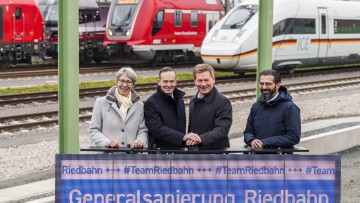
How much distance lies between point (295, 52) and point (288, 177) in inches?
865

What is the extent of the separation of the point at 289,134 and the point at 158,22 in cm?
2438

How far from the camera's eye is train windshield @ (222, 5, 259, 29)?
25516 millimetres

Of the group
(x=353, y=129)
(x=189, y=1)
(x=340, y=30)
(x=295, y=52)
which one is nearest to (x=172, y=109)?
(x=353, y=129)

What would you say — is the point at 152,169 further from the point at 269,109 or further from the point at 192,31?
the point at 192,31

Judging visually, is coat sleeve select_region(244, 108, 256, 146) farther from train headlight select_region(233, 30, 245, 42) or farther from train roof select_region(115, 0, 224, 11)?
train roof select_region(115, 0, 224, 11)

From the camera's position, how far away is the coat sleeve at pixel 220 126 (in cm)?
628

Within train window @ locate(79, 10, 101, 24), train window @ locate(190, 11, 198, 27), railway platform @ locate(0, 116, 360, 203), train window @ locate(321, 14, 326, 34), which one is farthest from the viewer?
train window @ locate(79, 10, 101, 24)

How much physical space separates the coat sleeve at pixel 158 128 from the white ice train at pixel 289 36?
18507 mm

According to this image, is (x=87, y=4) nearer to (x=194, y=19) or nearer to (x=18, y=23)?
(x=18, y=23)

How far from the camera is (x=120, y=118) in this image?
6.44 meters

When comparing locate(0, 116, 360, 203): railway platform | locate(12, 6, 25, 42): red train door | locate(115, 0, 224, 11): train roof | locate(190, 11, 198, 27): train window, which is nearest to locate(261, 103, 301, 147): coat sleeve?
locate(0, 116, 360, 203): railway platform

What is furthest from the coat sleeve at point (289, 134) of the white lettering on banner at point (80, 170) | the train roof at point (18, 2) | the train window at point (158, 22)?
the train roof at point (18, 2)

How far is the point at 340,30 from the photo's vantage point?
29.6m

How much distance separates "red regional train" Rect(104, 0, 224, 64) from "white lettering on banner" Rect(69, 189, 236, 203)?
24965 millimetres
